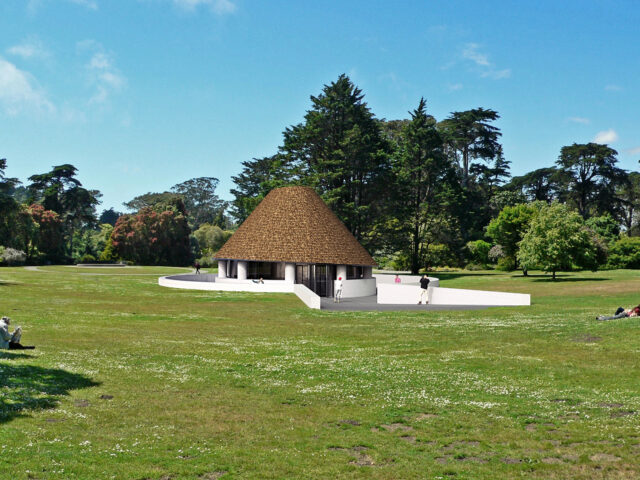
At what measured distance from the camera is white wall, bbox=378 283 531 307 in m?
35.8

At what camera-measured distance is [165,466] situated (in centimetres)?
803

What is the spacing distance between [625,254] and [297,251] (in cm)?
5591

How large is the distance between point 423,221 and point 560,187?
4579cm

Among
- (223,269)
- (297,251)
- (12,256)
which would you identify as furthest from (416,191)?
(12,256)

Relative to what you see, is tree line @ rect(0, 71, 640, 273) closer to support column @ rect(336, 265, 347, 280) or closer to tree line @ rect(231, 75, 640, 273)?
tree line @ rect(231, 75, 640, 273)

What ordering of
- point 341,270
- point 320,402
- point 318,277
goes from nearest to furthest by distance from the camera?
point 320,402, point 318,277, point 341,270

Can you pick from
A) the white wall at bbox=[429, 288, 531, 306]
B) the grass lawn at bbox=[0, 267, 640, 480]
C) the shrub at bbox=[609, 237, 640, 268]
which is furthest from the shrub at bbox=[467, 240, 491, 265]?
the grass lawn at bbox=[0, 267, 640, 480]

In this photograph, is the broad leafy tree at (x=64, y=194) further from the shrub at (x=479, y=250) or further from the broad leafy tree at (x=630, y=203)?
the broad leafy tree at (x=630, y=203)

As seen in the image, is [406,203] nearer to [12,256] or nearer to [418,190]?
[418,190]

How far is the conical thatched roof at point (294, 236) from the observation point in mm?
48625

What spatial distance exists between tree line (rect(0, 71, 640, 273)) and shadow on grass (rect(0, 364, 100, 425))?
1696 inches

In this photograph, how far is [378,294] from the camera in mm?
43281

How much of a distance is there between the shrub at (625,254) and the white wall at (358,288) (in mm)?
47196

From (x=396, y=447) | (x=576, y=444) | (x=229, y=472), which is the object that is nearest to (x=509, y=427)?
(x=576, y=444)
